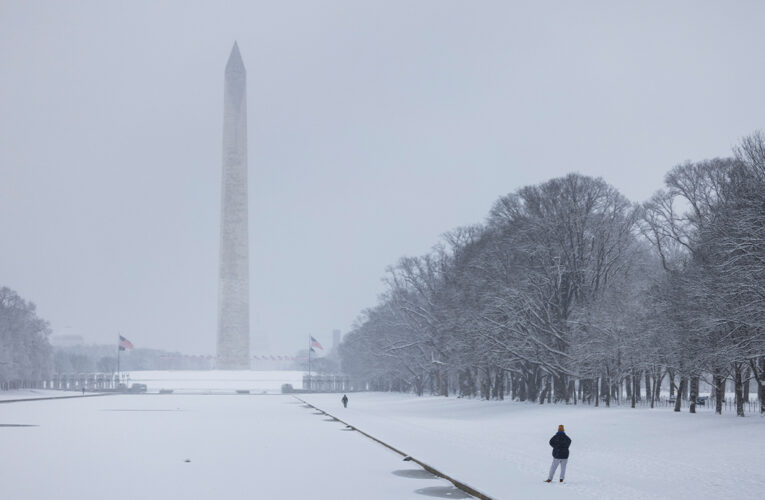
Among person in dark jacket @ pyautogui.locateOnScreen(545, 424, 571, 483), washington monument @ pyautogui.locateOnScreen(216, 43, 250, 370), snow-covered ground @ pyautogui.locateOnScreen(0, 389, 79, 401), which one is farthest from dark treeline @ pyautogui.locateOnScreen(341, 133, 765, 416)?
washington monument @ pyautogui.locateOnScreen(216, 43, 250, 370)

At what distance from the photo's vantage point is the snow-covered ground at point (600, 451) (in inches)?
767

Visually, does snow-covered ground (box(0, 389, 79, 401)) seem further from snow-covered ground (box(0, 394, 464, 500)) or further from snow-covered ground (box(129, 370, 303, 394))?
snow-covered ground (box(0, 394, 464, 500))

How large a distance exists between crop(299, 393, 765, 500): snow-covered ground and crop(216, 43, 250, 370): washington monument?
60022 millimetres

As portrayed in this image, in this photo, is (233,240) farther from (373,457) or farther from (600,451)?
(373,457)

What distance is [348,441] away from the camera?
31.4 metres

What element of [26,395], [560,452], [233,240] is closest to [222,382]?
[233,240]

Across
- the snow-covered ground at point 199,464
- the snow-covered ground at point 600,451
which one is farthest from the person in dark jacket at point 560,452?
the snow-covered ground at point 199,464

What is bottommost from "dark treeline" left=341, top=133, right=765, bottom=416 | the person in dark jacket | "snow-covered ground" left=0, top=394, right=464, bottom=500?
"snow-covered ground" left=0, top=394, right=464, bottom=500

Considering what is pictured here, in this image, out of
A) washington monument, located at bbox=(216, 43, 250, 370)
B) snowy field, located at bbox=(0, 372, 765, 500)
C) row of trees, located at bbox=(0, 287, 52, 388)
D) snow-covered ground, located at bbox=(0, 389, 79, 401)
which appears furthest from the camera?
washington monument, located at bbox=(216, 43, 250, 370)

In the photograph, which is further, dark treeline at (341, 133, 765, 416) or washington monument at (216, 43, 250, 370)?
washington monument at (216, 43, 250, 370)

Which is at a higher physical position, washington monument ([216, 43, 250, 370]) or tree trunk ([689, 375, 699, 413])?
washington monument ([216, 43, 250, 370])

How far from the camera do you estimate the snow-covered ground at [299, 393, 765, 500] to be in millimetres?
19484

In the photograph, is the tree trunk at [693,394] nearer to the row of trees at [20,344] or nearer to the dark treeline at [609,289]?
the dark treeline at [609,289]

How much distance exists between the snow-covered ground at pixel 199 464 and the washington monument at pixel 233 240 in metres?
64.3
